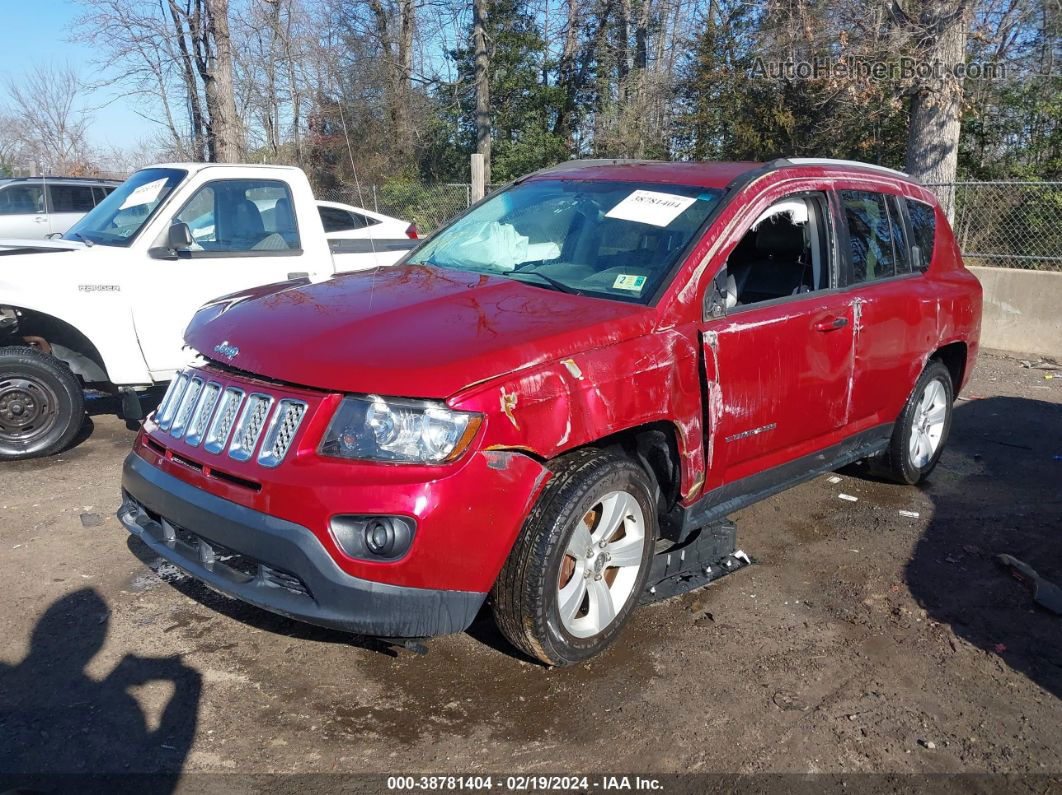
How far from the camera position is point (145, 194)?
632 centimetres

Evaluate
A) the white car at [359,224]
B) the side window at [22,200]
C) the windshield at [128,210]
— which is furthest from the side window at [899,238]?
the side window at [22,200]

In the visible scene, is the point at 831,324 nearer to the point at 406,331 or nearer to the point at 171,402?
the point at 406,331

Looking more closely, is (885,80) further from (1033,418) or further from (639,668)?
(639,668)

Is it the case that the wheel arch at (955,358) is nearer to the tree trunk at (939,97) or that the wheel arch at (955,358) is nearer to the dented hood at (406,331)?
the dented hood at (406,331)

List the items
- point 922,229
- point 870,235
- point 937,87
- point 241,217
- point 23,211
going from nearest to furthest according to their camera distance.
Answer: point 870,235
point 922,229
point 241,217
point 937,87
point 23,211

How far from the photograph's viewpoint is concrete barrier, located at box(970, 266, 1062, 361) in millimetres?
10180

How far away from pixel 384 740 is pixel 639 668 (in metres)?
1.06

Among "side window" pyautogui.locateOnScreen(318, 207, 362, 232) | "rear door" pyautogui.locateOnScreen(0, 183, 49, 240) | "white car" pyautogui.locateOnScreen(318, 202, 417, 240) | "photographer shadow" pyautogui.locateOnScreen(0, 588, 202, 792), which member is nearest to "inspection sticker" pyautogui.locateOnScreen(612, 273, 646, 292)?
"photographer shadow" pyautogui.locateOnScreen(0, 588, 202, 792)

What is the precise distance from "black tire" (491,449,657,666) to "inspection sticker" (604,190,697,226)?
117 cm

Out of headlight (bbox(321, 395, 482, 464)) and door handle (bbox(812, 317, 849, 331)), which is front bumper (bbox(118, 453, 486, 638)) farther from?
door handle (bbox(812, 317, 849, 331))

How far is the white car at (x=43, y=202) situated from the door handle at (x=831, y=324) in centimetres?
1215

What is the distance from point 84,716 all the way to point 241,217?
4155 mm

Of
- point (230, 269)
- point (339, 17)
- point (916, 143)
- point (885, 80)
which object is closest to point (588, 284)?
point (230, 269)

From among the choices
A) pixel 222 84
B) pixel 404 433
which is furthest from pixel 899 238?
pixel 222 84
